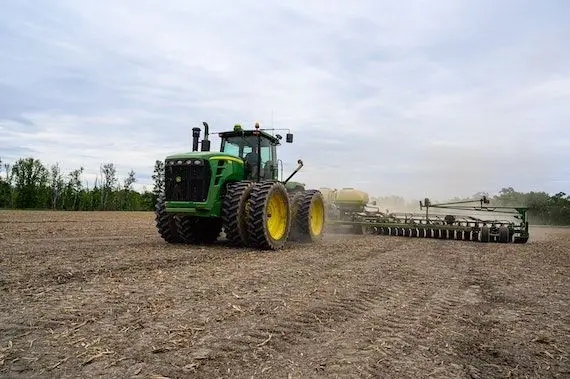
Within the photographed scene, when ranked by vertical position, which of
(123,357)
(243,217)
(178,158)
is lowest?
(123,357)

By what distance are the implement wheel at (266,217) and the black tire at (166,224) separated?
212cm

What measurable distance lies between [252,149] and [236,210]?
2539mm

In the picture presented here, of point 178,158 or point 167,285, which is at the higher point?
point 178,158

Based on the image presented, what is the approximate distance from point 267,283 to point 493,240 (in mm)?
11935

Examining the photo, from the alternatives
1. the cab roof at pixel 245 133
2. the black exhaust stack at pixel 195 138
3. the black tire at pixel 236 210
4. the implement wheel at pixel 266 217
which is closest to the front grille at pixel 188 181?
the black tire at pixel 236 210

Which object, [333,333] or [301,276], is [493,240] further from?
[333,333]

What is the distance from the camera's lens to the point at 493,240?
50.9 feet

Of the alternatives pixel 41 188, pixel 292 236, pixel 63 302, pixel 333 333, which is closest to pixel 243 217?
pixel 292 236

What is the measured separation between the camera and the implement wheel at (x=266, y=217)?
32.0 feet

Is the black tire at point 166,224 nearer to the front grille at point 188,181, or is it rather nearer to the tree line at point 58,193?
the front grille at point 188,181

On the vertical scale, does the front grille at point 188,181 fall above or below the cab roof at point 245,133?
below

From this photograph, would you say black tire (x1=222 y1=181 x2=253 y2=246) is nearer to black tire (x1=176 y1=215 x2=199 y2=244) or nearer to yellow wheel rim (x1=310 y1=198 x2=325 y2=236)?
black tire (x1=176 y1=215 x2=199 y2=244)

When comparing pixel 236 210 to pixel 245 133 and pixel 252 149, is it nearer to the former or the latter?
pixel 252 149

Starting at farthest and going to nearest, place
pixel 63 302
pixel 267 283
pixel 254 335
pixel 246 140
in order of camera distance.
Result: pixel 246 140 < pixel 267 283 < pixel 63 302 < pixel 254 335
